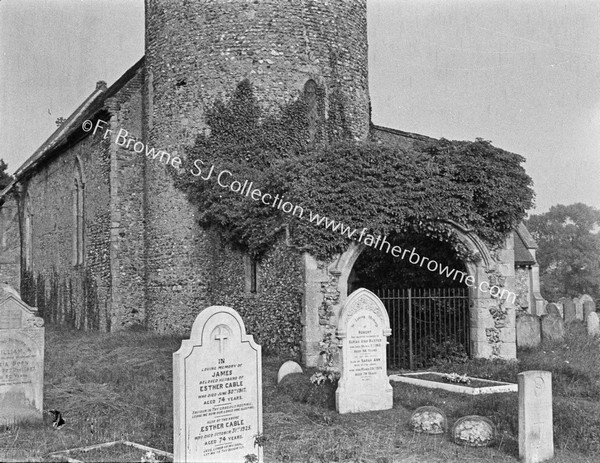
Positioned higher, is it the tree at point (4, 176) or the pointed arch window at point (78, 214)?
the tree at point (4, 176)

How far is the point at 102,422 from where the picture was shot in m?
9.88

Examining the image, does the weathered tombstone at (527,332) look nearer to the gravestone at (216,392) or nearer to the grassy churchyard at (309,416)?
the grassy churchyard at (309,416)

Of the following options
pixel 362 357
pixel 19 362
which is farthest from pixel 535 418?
pixel 19 362

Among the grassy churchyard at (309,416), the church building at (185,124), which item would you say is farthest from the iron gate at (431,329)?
the church building at (185,124)

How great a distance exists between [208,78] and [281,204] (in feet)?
21.3

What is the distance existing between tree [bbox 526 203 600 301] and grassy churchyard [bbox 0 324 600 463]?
47.6 metres

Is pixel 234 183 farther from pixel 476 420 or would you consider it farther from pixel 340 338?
pixel 476 420

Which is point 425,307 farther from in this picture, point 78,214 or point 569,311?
point 78,214

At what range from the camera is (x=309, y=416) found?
10492 mm

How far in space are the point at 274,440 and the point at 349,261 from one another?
6.85 m

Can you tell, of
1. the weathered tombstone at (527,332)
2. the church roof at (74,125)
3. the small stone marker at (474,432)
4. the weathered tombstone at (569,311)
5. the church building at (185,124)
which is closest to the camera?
the small stone marker at (474,432)

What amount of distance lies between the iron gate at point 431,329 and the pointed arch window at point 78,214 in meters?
12.8

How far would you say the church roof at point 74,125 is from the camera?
83.9 ft

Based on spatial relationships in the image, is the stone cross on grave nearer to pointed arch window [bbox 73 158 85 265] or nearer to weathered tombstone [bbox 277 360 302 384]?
weathered tombstone [bbox 277 360 302 384]
